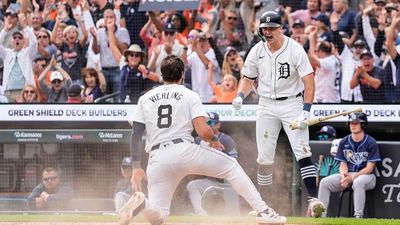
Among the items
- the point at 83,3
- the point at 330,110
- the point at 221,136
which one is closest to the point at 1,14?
the point at 83,3

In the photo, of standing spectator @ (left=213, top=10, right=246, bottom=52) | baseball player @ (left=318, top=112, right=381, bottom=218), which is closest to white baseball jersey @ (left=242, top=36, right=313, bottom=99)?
baseball player @ (left=318, top=112, right=381, bottom=218)

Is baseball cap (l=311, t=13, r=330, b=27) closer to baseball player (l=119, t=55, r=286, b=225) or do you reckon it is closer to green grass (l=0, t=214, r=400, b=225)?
green grass (l=0, t=214, r=400, b=225)

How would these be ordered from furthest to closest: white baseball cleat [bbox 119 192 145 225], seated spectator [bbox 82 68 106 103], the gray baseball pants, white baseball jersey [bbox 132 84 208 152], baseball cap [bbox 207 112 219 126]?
seated spectator [bbox 82 68 106 103]
baseball cap [bbox 207 112 219 126]
the gray baseball pants
white baseball jersey [bbox 132 84 208 152]
white baseball cleat [bbox 119 192 145 225]

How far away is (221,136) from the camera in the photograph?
40.2ft

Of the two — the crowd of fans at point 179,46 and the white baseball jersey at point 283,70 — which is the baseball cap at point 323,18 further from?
the white baseball jersey at point 283,70

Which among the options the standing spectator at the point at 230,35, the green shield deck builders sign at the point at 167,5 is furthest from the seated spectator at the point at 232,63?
the green shield deck builders sign at the point at 167,5

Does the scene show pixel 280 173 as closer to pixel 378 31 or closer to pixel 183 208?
pixel 183 208

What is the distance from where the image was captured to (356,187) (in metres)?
11.4

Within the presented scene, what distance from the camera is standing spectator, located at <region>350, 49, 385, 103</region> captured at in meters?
13.0

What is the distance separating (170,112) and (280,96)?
179 centimetres

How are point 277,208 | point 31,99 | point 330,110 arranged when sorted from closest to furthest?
point 277,208 → point 330,110 → point 31,99

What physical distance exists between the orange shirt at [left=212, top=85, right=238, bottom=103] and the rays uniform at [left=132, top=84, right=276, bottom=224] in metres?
5.61

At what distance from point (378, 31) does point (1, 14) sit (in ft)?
19.9

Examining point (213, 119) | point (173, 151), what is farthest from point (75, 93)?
point (173, 151)
